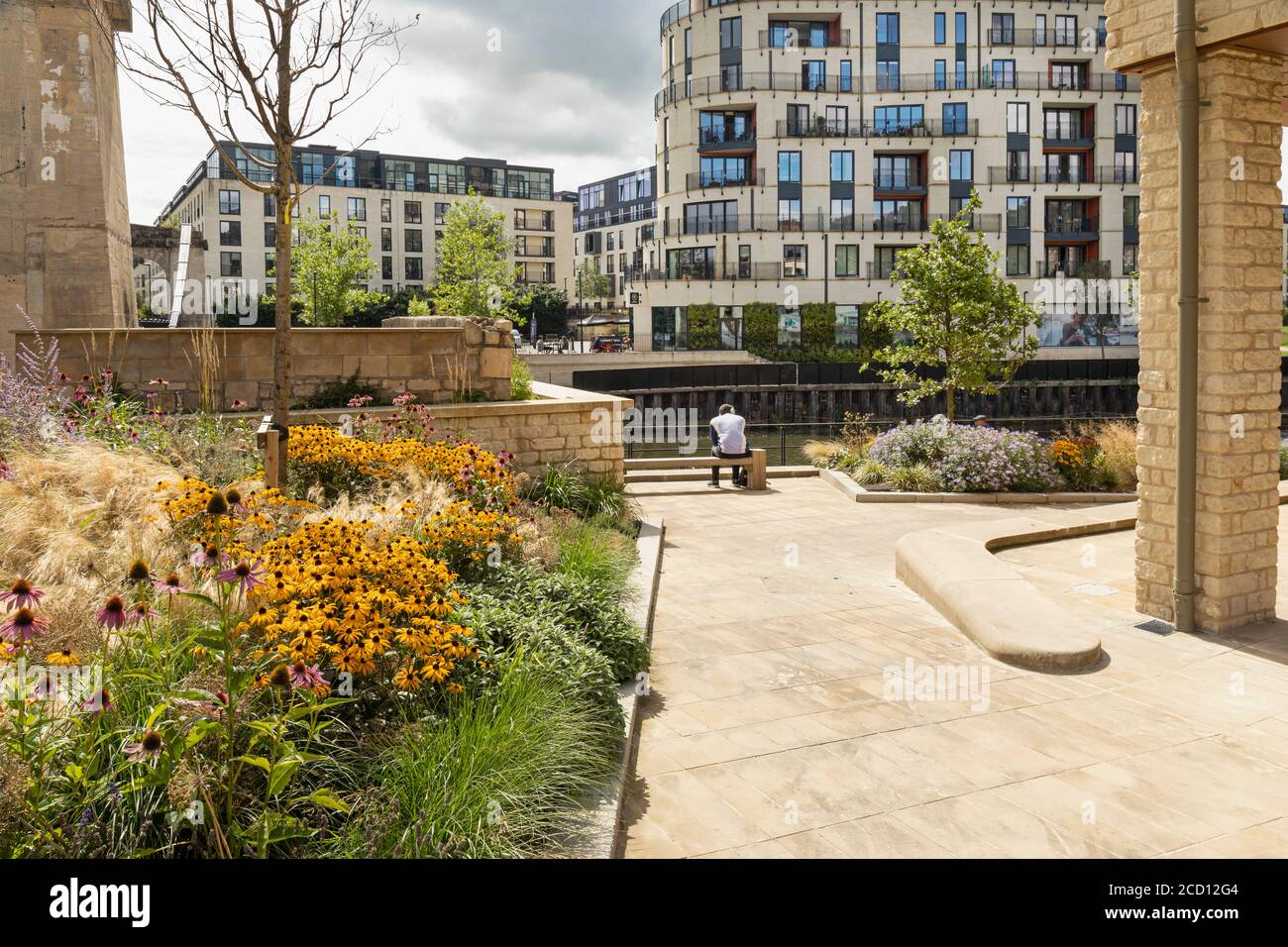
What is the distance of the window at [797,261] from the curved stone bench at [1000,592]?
38.8 metres

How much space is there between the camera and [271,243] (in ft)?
219

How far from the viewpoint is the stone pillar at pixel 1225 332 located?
700 cm

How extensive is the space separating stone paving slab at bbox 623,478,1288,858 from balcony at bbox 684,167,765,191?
41950 millimetres

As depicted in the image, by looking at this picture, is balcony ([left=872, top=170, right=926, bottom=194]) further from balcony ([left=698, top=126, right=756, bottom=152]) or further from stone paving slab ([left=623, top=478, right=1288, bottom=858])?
stone paving slab ([left=623, top=478, right=1288, bottom=858])

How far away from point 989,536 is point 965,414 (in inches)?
1281

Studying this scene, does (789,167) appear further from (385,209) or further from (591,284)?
(591,284)

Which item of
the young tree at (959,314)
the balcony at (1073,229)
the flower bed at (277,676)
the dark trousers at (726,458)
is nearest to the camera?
the flower bed at (277,676)

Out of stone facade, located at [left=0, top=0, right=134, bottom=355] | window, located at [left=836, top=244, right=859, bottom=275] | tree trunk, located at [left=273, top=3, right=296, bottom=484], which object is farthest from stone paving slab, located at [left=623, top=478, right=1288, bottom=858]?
window, located at [left=836, top=244, right=859, bottom=275]

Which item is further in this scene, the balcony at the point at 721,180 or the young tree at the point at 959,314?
the balcony at the point at 721,180

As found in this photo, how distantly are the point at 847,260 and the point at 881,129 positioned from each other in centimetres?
691

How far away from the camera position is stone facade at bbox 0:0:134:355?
12.9 meters

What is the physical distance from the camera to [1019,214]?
163ft

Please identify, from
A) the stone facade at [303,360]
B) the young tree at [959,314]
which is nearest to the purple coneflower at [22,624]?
the stone facade at [303,360]

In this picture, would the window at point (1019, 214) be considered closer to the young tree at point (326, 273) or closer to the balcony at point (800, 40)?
the balcony at point (800, 40)
